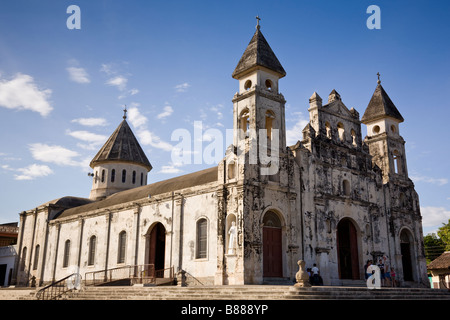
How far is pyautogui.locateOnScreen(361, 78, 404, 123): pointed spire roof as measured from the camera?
111ft

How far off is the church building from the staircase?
4.24 m

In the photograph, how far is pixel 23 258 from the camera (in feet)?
132

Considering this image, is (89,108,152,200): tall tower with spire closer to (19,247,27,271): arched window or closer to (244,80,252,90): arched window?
(19,247,27,271): arched window

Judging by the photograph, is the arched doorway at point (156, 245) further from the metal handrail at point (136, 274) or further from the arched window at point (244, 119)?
the arched window at point (244, 119)

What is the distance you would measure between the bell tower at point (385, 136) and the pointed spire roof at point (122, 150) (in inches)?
876

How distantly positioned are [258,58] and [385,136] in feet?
44.4

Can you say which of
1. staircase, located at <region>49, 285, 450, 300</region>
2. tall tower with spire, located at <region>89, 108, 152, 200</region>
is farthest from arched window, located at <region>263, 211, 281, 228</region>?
tall tower with spire, located at <region>89, 108, 152, 200</region>

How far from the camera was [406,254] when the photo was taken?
106ft

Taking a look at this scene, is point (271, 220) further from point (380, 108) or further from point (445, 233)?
point (445, 233)

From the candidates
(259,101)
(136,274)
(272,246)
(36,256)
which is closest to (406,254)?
(272,246)

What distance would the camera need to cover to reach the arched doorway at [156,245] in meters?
28.6

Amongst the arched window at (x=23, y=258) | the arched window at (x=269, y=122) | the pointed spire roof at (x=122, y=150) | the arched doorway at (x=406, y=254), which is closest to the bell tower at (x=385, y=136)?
the arched doorway at (x=406, y=254)
